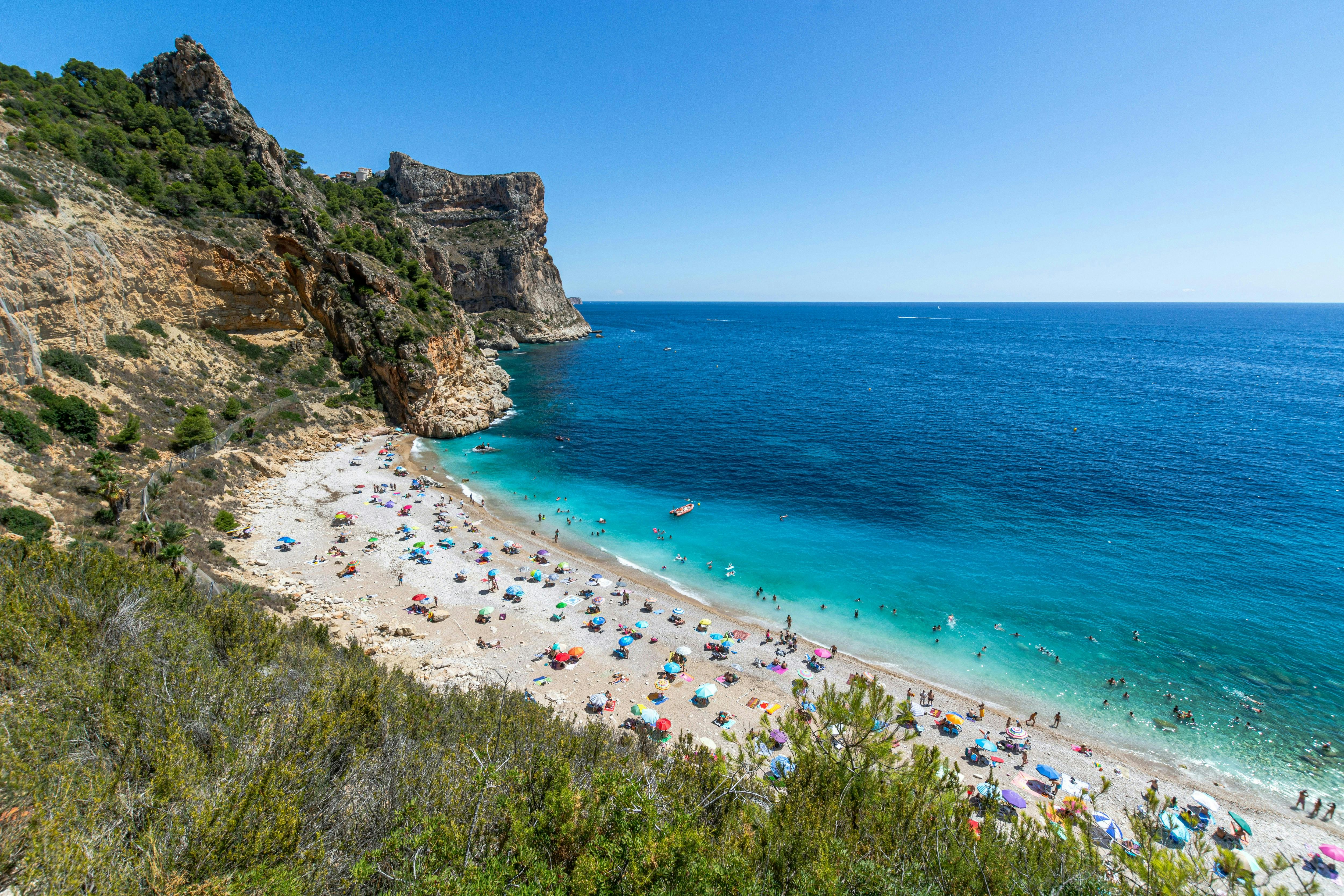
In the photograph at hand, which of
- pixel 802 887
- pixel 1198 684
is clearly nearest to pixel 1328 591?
pixel 1198 684

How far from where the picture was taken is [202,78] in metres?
48.7

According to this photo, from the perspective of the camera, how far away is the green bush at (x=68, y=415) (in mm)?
24969

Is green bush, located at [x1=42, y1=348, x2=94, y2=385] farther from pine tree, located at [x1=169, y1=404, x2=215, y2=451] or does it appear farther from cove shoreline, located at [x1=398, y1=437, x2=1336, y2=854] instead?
cove shoreline, located at [x1=398, y1=437, x2=1336, y2=854]

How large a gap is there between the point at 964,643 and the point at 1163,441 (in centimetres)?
4266

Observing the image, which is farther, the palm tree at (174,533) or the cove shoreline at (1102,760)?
the palm tree at (174,533)

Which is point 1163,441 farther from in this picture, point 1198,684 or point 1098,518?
point 1198,684

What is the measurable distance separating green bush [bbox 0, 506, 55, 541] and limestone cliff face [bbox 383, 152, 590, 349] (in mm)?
84882

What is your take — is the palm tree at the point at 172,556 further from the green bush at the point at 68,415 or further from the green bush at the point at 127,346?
the green bush at the point at 127,346

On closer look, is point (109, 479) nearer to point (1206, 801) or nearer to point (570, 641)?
point (570, 641)

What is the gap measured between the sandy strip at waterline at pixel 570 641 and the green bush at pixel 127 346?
10928 mm

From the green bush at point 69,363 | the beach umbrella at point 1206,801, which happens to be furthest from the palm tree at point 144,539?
the beach umbrella at point 1206,801

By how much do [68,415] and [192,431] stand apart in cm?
572

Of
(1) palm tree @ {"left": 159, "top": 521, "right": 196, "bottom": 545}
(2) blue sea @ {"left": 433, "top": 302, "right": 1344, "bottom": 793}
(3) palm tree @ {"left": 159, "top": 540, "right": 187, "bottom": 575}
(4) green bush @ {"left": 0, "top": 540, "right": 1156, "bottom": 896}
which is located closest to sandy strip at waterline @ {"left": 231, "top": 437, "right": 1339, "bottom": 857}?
(2) blue sea @ {"left": 433, "top": 302, "right": 1344, "bottom": 793}

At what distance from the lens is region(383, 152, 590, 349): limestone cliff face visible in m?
106
